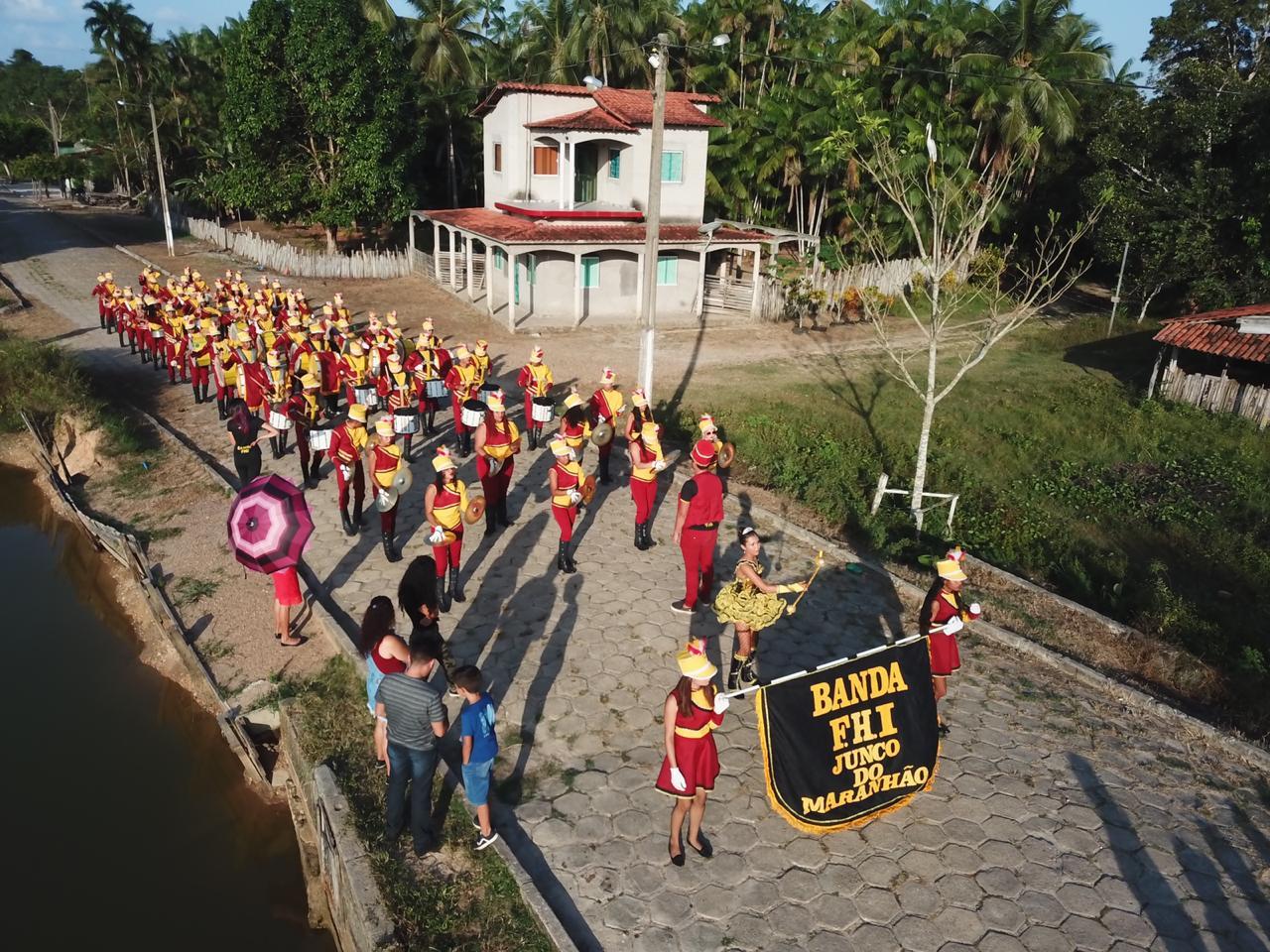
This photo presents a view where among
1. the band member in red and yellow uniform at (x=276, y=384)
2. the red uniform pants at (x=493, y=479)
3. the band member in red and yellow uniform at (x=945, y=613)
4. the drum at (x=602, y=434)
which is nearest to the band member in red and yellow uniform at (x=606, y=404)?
the drum at (x=602, y=434)

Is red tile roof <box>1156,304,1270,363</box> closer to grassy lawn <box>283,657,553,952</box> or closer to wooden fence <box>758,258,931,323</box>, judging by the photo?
wooden fence <box>758,258,931,323</box>

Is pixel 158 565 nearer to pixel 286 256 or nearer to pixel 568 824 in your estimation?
pixel 568 824

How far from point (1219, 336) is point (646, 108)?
1692 centimetres

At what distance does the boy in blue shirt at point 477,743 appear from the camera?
5.73 metres

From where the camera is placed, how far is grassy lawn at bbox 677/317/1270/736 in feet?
35.3

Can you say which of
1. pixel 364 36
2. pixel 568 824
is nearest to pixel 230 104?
pixel 364 36

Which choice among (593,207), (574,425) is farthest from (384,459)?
(593,207)

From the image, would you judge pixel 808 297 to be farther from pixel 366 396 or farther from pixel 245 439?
pixel 245 439

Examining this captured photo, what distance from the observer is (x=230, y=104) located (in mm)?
31562

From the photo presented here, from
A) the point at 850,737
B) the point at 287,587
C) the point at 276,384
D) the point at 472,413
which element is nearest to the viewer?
the point at 850,737

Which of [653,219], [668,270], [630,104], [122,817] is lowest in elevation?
[122,817]

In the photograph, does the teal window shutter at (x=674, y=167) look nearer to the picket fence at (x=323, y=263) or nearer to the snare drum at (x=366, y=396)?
the picket fence at (x=323, y=263)

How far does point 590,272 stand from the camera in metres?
26.1

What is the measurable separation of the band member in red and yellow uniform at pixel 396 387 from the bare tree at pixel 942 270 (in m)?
7.22
